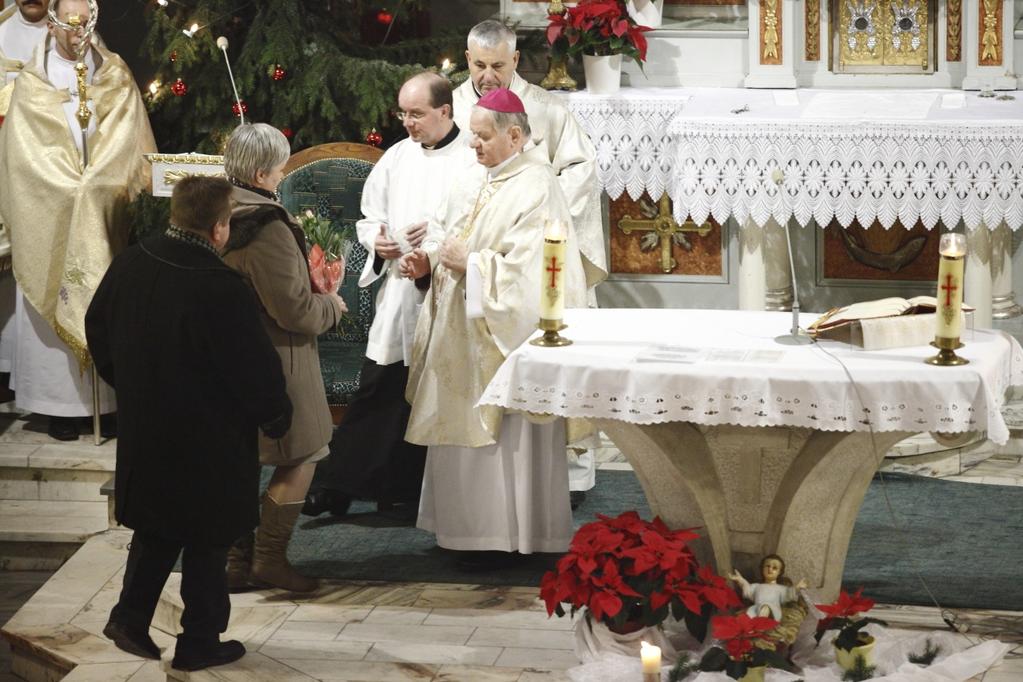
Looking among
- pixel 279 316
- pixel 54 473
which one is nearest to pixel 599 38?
pixel 279 316

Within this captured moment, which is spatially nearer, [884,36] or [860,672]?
[860,672]

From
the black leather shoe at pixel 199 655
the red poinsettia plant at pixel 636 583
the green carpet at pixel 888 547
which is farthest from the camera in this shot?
the green carpet at pixel 888 547

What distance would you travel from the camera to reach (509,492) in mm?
5617

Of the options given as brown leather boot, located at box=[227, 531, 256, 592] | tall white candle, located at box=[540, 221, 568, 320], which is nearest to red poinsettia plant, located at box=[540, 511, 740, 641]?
tall white candle, located at box=[540, 221, 568, 320]

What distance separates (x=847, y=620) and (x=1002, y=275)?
10.6 feet

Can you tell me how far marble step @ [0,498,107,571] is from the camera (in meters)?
6.68

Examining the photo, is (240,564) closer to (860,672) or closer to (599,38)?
(860,672)

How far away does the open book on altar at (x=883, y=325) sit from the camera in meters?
4.54

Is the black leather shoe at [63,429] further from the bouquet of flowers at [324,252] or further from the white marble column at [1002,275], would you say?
the white marble column at [1002,275]

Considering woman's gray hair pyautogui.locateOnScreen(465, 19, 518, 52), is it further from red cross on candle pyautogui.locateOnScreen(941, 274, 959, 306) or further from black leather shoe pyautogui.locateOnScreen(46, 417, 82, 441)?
black leather shoe pyautogui.locateOnScreen(46, 417, 82, 441)

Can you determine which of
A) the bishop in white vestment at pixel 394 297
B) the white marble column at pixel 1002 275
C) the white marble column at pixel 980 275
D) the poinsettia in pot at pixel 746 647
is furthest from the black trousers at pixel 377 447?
the white marble column at pixel 1002 275

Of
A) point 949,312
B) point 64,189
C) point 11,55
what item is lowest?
point 949,312

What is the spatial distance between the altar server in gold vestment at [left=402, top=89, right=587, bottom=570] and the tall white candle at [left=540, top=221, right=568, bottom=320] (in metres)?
0.69

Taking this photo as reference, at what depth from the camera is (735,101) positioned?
7.40 meters
